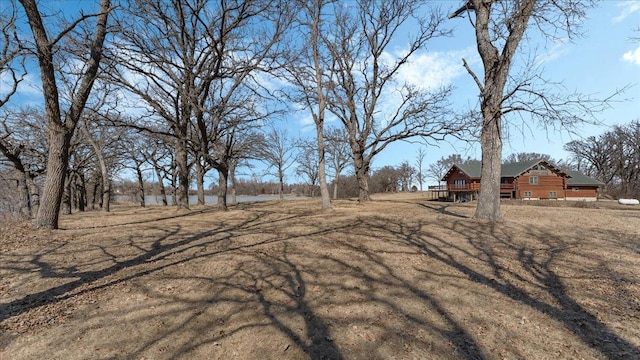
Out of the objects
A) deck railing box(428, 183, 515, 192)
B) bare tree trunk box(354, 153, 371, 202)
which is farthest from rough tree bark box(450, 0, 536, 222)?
deck railing box(428, 183, 515, 192)

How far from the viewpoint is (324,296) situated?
4.48 m

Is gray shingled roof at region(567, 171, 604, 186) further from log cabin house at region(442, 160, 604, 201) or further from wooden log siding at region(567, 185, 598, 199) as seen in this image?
wooden log siding at region(567, 185, 598, 199)

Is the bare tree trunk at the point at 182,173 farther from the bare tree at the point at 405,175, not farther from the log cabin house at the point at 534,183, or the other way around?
the bare tree at the point at 405,175

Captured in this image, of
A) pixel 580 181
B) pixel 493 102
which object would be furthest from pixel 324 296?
pixel 580 181

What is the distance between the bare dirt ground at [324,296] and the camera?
3369 millimetres

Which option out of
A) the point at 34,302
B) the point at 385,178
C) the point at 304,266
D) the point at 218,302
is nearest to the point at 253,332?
the point at 218,302

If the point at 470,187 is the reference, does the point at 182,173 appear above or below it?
above

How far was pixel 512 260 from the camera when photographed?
19.4 ft

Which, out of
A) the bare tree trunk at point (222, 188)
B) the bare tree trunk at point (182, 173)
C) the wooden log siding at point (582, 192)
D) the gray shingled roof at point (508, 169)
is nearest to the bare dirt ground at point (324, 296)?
the bare tree trunk at point (222, 188)

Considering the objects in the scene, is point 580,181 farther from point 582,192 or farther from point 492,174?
point 492,174

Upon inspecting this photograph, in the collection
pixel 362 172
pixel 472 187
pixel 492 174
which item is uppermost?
pixel 362 172

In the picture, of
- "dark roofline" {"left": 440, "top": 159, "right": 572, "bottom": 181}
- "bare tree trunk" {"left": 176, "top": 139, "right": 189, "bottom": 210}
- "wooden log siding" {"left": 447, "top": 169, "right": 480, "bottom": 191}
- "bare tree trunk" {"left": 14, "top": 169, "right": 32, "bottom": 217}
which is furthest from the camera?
"wooden log siding" {"left": 447, "top": 169, "right": 480, "bottom": 191}

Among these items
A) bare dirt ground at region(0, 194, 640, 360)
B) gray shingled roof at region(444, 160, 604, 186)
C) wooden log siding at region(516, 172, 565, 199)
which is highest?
gray shingled roof at region(444, 160, 604, 186)

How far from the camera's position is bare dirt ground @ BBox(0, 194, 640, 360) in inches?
133
